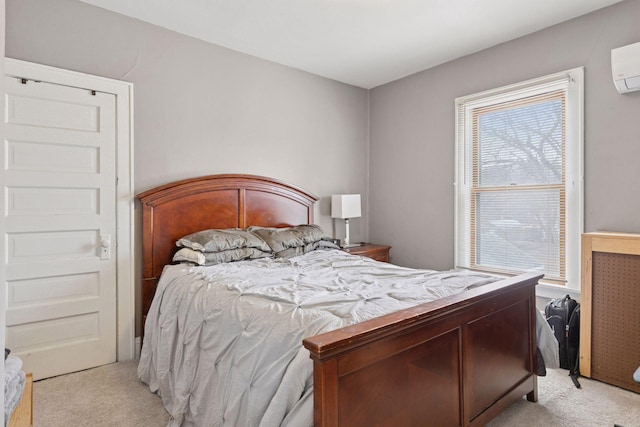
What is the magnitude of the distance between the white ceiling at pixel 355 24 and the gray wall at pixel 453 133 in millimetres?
158

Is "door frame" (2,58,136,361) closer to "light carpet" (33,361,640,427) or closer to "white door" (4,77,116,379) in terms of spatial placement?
"white door" (4,77,116,379)

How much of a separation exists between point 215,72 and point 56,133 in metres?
1.38

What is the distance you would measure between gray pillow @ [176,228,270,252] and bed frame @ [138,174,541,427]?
0.33m

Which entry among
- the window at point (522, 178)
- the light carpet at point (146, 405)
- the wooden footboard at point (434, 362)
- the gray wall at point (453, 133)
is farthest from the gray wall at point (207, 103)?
the wooden footboard at point (434, 362)

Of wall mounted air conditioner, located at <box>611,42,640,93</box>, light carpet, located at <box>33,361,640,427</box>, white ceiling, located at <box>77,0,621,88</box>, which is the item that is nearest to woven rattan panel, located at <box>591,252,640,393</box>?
light carpet, located at <box>33,361,640,427</box>

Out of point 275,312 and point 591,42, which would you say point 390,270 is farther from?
point 591,42

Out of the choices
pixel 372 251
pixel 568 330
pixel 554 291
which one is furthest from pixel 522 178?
pixel 372 251

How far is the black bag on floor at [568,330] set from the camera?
8.64 ft

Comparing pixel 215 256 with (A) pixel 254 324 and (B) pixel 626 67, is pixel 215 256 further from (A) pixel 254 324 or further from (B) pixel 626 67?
(B) pixel 626 67

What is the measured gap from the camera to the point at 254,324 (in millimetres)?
1585

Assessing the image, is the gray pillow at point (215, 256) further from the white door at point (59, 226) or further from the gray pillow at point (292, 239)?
the white door at point (59, 226)

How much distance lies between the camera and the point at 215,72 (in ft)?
11.0

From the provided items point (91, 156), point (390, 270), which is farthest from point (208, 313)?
point (91, 156)

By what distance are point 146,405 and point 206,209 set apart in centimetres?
156
